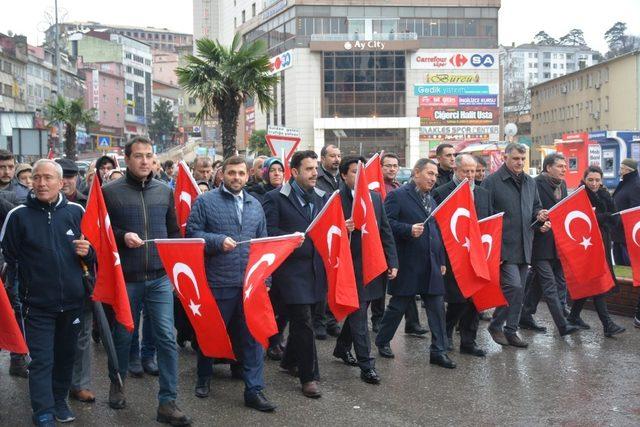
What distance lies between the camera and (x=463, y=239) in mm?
8258

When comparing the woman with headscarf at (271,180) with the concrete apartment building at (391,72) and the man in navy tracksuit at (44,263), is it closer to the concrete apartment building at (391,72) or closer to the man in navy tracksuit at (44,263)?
the man in navy tracksuit at (44,263)

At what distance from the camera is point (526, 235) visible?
29.1 ft

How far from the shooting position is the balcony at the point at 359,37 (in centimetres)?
7544

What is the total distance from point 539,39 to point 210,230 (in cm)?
17660

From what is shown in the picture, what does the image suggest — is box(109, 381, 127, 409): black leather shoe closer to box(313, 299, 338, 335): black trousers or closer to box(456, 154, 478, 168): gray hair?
box(313, 299, 338, 335): black trousers

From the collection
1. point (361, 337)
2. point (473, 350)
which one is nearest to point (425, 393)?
point (361, 337)

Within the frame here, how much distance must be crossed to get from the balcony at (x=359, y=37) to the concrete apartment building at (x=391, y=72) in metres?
0.09

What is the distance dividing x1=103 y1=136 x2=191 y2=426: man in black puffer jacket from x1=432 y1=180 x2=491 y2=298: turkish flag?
2.98 metres

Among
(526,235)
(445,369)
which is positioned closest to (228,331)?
(445,369)

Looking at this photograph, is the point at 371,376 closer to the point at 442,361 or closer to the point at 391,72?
the point at 442,361

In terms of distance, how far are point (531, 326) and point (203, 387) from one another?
451 centimetres

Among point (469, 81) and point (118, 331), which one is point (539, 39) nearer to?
point (469, 81)

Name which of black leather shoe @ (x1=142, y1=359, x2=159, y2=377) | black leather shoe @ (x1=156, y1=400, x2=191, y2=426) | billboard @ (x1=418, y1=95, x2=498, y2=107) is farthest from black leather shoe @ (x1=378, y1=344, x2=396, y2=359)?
billboard @ (x1=418, y1=95, x2=498, y2=107)

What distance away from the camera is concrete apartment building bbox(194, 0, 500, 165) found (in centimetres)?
7569
